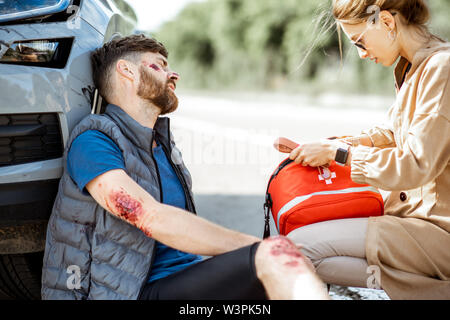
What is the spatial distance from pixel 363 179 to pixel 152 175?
3.12ft

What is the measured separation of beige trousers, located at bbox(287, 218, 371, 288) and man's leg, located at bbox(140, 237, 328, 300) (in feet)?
1.27

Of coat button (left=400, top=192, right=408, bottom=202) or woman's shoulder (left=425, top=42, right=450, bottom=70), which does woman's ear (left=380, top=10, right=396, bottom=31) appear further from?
coat button (left=400, top=192, right=408, bottom=202)

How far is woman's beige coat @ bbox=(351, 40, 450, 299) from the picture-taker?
6.39ft

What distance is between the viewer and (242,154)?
7.61 m

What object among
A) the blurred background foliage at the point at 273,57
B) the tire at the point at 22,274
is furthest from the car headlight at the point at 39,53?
the blurred background foliage at the point at 273,57

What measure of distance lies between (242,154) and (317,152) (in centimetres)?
529

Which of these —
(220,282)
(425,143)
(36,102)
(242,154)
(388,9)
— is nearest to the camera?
(220,282)

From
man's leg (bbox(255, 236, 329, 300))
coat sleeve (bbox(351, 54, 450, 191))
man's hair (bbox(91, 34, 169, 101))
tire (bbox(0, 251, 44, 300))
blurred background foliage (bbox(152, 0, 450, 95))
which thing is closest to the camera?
man's leg (bbox(255, 236, 329, 300))

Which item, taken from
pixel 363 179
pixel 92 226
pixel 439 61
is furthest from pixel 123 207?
pixel 439 61

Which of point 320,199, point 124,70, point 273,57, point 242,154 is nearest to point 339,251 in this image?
point 320,199

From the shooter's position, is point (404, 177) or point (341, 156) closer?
point (404, 177)

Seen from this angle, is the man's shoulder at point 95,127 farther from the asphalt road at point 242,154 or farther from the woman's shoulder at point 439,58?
the asphalt road at point 242,154

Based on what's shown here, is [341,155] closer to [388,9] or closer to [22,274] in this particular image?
[388,9]

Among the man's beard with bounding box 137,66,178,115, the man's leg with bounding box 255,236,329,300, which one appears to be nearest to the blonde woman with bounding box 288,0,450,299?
the man's leg with bounding box 255,236,329,300
